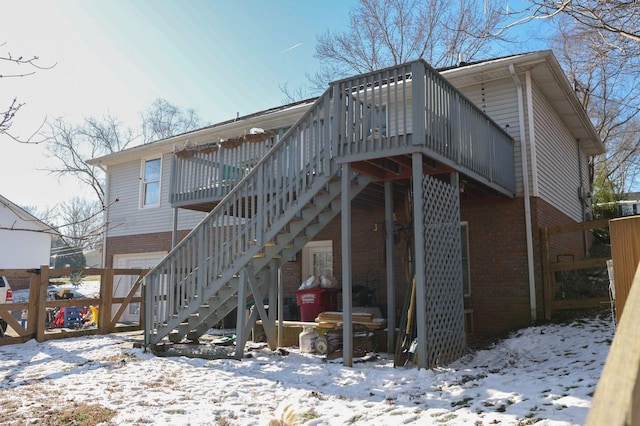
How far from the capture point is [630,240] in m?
2.11

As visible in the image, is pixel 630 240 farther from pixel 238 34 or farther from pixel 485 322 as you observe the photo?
pixel 238 34

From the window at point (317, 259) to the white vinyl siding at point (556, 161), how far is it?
510 cm

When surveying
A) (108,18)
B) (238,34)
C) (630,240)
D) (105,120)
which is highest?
(105,120)

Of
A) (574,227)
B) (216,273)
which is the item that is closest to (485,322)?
(574,227)

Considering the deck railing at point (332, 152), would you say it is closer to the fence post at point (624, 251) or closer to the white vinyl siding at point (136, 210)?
the fence post at point (624, 251)

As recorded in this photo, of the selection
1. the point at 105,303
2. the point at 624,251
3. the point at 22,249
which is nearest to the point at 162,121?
the point at 22,249

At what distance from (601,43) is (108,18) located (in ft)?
31.3

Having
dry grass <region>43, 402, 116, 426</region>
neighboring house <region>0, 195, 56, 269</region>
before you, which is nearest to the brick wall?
dry grass <region>43, 402, 116, 426</region>

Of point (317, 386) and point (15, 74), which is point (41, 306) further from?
point (15, 74)

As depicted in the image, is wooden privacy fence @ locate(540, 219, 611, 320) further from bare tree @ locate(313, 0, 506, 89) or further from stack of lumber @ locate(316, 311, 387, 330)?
bare tree @ locate(313, 0, 506, 89)

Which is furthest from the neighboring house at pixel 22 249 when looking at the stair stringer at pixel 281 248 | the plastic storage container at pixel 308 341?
the plastic storage container at pixel 308 341

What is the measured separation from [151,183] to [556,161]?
12.0 meters

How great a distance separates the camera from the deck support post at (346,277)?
7.21 meters

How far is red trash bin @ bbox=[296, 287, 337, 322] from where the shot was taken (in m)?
10.6
